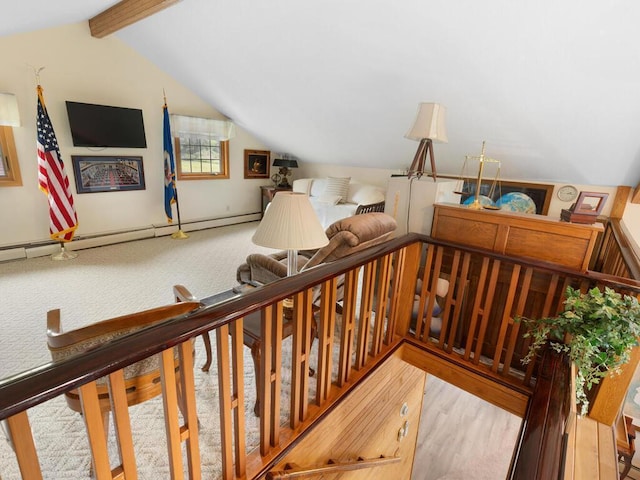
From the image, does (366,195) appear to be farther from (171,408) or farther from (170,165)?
(171,408)

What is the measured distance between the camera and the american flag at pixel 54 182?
12.1ft

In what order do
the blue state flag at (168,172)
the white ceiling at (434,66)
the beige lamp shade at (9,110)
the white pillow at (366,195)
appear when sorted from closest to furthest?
the white ceiling at (434,66)
the beige lamp shade at (9,110)
the blue state flag at (168,172)
the white pillow at (366,195)

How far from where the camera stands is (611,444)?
165cm

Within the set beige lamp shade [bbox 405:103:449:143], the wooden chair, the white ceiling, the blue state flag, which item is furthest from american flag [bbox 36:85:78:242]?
beige lamp shade [bbox 405:103:449:143]

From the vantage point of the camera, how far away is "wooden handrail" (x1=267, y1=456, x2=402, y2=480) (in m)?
1.46

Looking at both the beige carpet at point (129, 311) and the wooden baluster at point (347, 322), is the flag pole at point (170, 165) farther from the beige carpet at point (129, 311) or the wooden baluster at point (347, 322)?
the wooden baluster at point (347, 322)

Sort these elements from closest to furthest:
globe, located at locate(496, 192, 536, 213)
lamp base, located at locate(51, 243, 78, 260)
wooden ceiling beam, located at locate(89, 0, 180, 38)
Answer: wooden ceiling beam, located at locate(89, 0, 180, 38)
lamp base, located at locate(51, 243, 78, 260)
globe, located at locate(496, 192, 536, 213)

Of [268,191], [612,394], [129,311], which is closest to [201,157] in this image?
[268,191]

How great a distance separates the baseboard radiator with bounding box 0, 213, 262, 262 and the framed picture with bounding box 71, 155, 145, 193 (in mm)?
668

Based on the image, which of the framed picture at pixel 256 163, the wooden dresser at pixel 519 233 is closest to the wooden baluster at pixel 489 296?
the wooden dresser at pixel 519 233

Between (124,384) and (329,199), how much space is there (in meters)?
5.07

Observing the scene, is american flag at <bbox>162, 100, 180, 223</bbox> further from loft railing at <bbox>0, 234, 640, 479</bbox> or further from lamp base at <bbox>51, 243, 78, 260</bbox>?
loft railing at <bbox>0, 234, 640, 479</bbox>

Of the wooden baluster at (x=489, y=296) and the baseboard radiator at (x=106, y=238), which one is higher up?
the wooden baluster at (x=489, y=296)

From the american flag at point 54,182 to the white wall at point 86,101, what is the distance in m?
0.27
